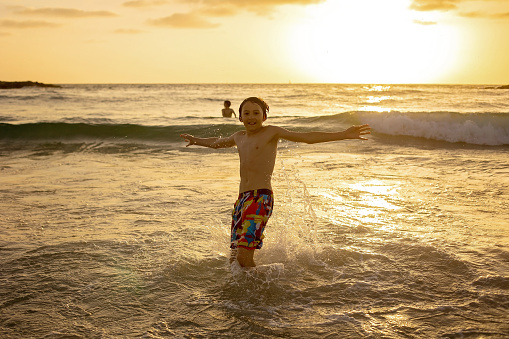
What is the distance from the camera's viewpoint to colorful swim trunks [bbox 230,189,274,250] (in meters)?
Answer: 3.79

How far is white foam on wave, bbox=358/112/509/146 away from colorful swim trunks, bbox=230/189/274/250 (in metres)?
10.9

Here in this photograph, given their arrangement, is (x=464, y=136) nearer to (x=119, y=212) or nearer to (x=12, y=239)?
(x=119, y=212)

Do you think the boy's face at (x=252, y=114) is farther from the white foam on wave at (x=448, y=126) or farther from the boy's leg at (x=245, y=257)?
the white foam on wave at (x=448, y=126)

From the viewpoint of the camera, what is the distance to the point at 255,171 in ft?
13.1

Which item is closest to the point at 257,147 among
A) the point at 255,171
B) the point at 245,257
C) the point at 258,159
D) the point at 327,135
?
the point at 258,159

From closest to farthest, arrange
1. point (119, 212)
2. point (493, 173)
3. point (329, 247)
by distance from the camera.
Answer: point (329, 247) < point (119, 212) < point (493, 173)

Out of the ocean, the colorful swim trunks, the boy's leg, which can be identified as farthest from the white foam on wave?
the boy's leg

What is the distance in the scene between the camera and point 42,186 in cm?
708

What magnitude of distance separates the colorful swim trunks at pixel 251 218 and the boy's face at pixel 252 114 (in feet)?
1.93

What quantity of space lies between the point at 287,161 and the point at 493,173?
3.72 meters

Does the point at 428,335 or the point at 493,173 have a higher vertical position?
the point at 493,173

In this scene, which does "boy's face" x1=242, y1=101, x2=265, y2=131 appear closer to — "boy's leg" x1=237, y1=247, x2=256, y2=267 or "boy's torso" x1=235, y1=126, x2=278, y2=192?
"boy's torso" x1=235, y1=126, x2=278, y2=192

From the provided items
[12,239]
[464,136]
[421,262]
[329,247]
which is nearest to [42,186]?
[12,239]

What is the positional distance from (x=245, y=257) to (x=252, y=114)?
3.99 ft
